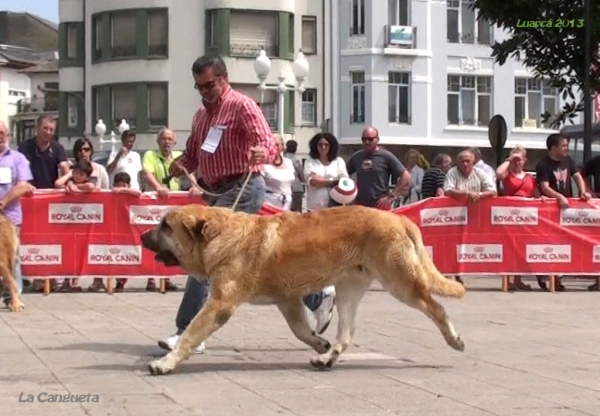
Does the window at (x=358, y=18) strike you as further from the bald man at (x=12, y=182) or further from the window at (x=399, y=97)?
the bald man at (x=12, y=182)

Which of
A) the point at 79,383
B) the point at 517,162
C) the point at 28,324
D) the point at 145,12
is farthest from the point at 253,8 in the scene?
the point at 79,383

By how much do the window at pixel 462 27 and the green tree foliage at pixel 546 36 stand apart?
102 feet

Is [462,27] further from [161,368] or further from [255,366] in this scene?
[161,368]

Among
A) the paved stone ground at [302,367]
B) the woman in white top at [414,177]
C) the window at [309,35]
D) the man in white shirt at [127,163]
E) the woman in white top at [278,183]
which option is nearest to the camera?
the paved stone ground at [302,367]

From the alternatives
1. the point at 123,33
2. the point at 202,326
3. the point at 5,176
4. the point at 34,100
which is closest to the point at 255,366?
the point at 202,326

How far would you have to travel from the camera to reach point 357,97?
52688 millimetres

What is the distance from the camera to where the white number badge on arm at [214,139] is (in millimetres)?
9188

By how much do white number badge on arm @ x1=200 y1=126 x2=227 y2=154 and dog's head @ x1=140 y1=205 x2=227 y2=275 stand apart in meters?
0.83

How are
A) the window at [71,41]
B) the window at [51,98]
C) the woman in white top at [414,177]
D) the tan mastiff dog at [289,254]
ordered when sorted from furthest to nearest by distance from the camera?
1. the window at [51,98]
2. the window at [71,41]
3. the woman in white top at [414,177]
4. the tan mastiff dog at [289,254]

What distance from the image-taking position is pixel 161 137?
1541cm

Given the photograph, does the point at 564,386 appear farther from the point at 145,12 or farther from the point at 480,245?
the point at 145,12

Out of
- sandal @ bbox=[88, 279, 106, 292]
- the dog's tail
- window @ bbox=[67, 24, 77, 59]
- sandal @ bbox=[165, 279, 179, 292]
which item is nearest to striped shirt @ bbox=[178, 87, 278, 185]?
the dog's tail

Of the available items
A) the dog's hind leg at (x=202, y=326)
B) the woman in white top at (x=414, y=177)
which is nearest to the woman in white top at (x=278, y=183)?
the dog's hind leg at (x=202, y=326)

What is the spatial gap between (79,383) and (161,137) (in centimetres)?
787
